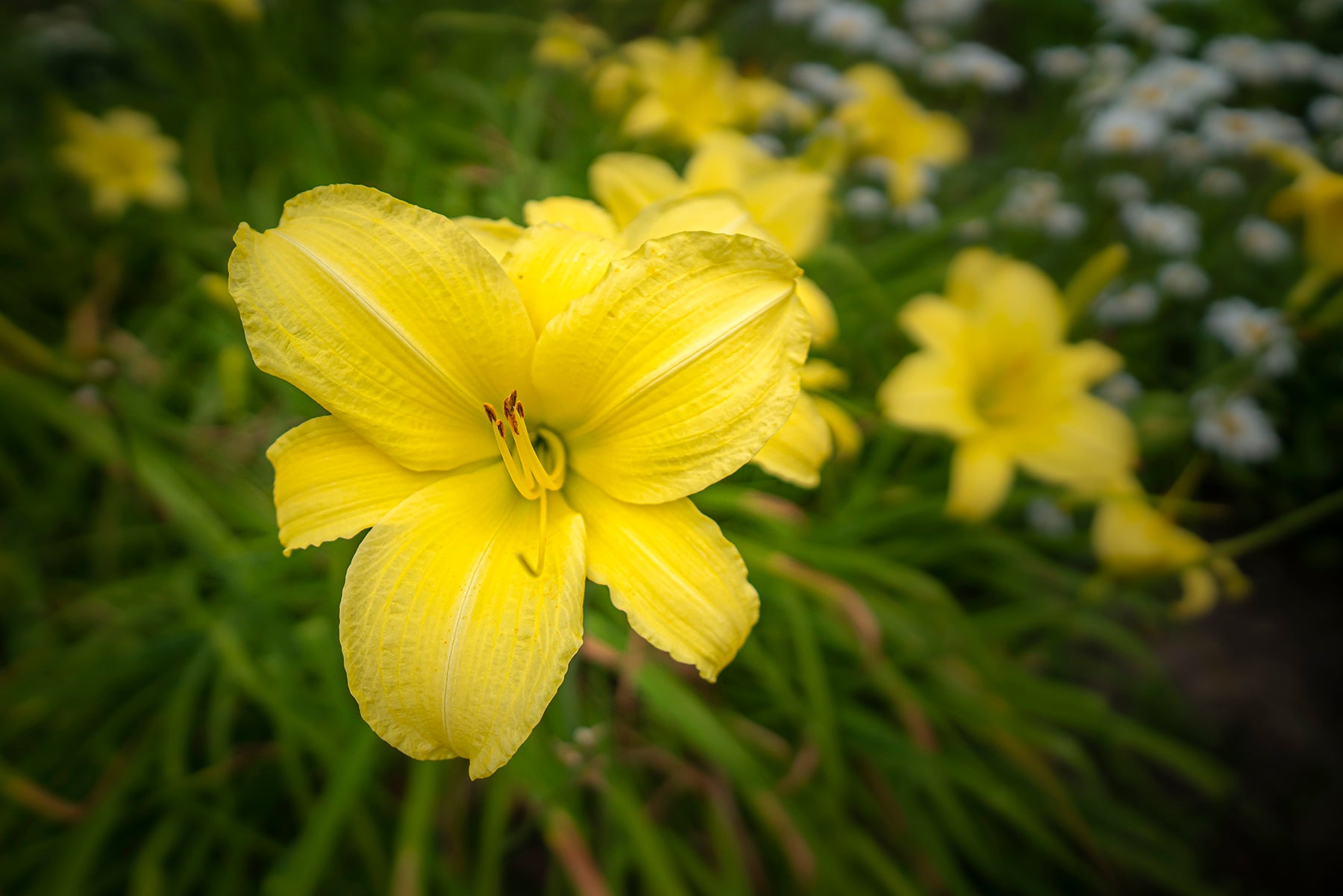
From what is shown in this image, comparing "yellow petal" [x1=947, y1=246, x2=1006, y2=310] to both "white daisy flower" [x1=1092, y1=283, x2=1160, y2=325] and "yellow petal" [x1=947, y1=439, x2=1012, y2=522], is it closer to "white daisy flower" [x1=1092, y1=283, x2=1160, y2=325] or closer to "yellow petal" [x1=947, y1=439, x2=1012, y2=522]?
"yellow petal" [x1=947, y1=439, x2=1012, y2=522]

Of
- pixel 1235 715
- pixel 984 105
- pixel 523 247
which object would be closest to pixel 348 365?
pixel 523 247

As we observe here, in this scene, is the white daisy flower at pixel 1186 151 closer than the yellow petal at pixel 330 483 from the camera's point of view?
No

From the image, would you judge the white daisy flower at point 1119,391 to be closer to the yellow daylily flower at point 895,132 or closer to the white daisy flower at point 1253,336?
the white daisy flower at point 1253,336

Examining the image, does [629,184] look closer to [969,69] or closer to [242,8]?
[242,8]

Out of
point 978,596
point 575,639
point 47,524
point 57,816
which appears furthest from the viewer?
point 978,596

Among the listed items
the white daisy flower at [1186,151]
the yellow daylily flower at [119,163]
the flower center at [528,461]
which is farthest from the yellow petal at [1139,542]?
the yellow daylily flower at [119,163]

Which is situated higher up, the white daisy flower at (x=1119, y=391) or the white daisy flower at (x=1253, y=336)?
the white daisy flower at (x=1253, y=336)

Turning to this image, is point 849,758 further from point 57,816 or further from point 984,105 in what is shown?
point 984,105

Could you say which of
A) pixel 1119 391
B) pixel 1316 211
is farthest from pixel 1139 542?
pixel 1119 391
